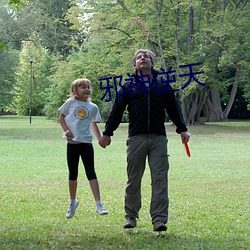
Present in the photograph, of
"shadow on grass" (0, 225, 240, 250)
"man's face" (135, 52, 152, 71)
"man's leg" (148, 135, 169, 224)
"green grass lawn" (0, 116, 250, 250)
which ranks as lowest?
"green grass lawn" (0, 116, 250, 250)

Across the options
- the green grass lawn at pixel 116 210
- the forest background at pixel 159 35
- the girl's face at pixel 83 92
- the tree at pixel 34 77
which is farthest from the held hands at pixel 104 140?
the tree at pixel 34 77

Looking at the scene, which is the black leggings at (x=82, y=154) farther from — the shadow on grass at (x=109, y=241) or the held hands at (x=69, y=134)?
the shadow on grass at (x=109, y=241)

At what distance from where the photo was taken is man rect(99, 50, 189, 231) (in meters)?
5.80

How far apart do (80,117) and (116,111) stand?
61 centimetres

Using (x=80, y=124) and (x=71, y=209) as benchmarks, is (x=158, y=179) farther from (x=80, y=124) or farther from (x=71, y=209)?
(x=71, y=209)

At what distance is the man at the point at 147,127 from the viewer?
5.80 metres

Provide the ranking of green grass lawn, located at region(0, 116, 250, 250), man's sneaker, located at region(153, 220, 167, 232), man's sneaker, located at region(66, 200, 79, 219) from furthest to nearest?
man's sneaker, located at region(66, 200, 79, 219) → man's sneaker, located at region(153, 220, 167, 232) → green grass lawn, located at region(0, 116, 250, 250)

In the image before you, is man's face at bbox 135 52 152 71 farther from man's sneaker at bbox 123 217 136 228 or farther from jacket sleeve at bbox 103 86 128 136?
man's sneaker at bbox 123 217 136 228

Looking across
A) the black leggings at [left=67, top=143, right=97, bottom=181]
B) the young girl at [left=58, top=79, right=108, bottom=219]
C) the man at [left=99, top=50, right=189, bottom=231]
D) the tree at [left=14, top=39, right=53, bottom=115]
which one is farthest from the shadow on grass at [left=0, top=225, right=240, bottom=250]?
the tree at [left=14, top=39, right=53, bottom=115]

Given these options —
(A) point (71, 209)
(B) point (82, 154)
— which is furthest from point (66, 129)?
(A) point (71, 209)

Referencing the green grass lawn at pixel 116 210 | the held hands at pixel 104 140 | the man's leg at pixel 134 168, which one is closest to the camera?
the green grass lawn at pixel 116 210

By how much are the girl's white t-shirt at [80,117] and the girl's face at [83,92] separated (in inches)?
2.1

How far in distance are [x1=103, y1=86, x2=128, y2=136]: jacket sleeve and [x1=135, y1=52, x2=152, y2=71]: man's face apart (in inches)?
12.2

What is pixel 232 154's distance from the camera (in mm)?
20391
